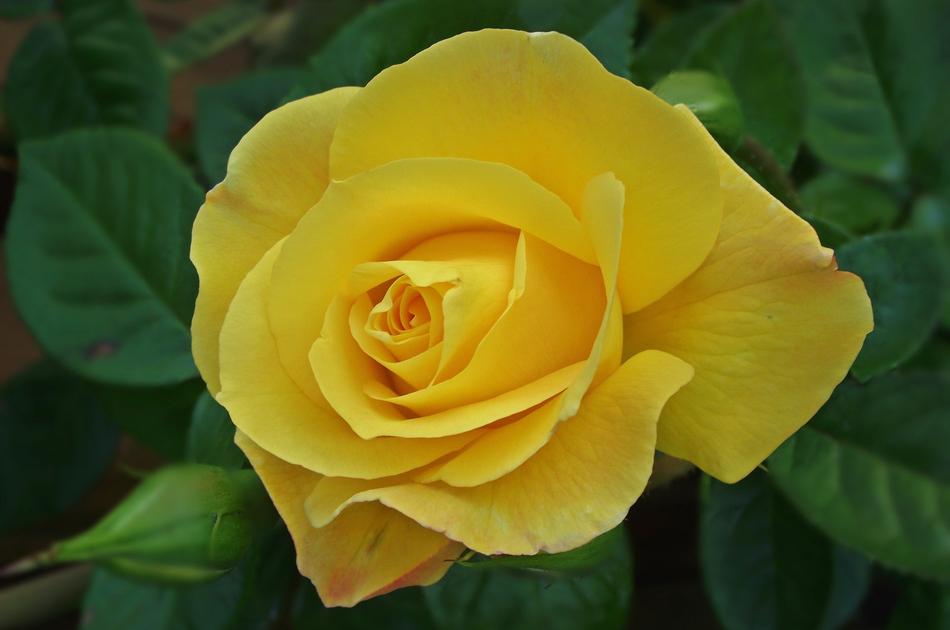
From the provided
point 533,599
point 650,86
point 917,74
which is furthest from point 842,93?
point 533,599

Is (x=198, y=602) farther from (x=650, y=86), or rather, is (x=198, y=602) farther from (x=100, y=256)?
(x=650, y=86)

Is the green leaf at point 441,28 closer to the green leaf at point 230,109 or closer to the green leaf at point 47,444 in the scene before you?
the green leaf at point 230,109

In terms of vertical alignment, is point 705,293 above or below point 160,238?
above

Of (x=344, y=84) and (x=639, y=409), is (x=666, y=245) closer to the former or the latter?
(x=639, y=409)

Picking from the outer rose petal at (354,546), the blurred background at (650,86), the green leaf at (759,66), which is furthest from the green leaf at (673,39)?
the outer rose petal at (354,546)

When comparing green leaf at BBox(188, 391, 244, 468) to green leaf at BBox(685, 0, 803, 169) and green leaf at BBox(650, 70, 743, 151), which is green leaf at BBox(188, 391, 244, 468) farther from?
green leaf at BBox(685, 0, 803, 169)

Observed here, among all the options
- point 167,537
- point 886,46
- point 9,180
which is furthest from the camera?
point 9,180

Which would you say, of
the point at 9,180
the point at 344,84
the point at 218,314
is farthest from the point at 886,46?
the point at 9,180
